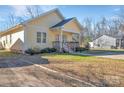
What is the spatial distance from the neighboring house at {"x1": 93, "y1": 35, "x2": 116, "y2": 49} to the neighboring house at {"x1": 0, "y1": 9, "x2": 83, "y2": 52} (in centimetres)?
1923

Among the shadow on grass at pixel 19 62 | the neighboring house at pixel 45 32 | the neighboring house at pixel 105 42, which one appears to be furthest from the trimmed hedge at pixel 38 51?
the neighboring house at pixel 105 42

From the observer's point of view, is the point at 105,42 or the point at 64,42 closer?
the point at 64,42

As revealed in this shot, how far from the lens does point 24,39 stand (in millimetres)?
13453

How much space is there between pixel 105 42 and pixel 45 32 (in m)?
23.1

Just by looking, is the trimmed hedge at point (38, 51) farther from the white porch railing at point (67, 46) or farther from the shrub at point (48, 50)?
the white porch railing at point (67, 46)

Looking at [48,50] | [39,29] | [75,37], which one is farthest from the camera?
[75,37]

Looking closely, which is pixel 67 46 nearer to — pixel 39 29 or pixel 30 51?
pixel 39 29

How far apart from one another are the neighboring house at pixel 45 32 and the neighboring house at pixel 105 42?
1923 cm

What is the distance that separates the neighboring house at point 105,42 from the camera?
33.7 m

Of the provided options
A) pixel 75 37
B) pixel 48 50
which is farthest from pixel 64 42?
pixel 75 37

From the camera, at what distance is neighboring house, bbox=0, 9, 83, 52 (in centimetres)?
1355

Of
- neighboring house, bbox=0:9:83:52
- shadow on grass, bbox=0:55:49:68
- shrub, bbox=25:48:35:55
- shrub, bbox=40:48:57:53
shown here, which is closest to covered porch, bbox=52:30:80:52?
neighboring house, bbox=0:9:83:52

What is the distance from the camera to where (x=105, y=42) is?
3509 cm
